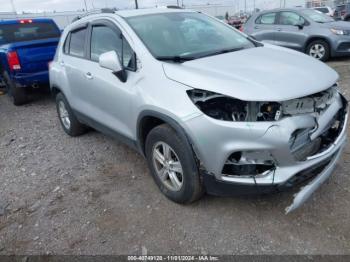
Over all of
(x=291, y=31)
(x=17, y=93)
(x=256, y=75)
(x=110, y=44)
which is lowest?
(x=17, y=93)

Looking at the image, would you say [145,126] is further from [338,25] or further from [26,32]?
[338,25]

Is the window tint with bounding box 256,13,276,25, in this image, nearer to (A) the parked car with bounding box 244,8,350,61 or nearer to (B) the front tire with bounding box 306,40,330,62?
(A) the parked car with bounding box 244,8,350,61

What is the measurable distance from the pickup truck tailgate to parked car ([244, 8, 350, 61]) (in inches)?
238

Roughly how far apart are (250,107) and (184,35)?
1.47 metres

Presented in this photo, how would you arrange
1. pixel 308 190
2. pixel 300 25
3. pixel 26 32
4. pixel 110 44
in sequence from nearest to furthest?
pixel 308 190 → pixel 110 44 → pixel 26 32 → pixel 300 25

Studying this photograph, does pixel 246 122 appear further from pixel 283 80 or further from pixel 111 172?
pixel 111 172

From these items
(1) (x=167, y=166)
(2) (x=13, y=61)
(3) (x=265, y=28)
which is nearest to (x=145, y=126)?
(1) (x=167, y=166)

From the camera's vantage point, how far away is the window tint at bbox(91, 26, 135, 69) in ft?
10.6

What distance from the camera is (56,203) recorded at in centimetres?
338

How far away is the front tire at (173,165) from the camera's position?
104 inches

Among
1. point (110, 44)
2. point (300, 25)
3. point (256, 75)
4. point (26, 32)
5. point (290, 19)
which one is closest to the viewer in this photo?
point (256, 75)

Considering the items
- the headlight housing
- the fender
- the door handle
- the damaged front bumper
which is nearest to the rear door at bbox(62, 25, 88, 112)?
the door handle

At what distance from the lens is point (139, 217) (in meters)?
3.00

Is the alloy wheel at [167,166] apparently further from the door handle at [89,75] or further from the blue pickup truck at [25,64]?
the blue pickup truck at [25,64]
